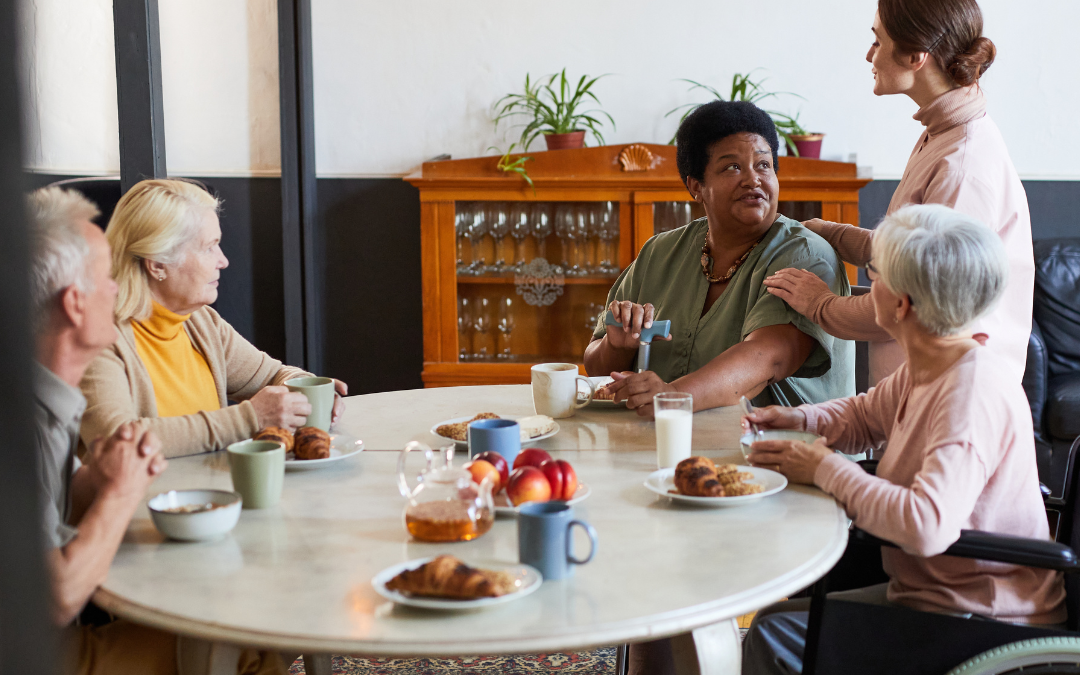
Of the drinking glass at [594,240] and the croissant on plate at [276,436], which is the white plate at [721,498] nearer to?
the croissant on plate at [276,436]

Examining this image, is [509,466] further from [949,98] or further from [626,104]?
[626,104]

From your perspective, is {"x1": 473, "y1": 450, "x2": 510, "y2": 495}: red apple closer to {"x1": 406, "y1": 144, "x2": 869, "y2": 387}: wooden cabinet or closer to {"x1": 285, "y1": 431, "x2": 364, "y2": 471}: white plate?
{"x1": 285, "y1": 431, "x2": 364, "y2": 471}: white plate

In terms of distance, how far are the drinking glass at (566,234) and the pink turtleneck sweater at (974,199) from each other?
1.91 meters

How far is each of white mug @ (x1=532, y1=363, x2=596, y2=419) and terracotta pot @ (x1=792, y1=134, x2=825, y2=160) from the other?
2.22 m

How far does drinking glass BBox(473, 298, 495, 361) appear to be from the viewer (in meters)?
3.71

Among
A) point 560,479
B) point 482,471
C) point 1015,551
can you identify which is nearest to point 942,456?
point 1015,551

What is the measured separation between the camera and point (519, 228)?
367cm

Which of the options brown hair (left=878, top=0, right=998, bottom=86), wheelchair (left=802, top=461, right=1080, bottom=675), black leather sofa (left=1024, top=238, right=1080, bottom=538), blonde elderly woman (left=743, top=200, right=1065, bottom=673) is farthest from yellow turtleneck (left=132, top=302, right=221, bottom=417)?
black leather sofa (left=1024, top=238, right=1080, bottom=538)

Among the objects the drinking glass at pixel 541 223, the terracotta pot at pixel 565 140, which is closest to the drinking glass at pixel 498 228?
the drinking glass at pixel 541 223

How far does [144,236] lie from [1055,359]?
11.2 feet

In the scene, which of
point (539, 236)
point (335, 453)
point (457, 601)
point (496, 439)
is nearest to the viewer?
point (457, 601)

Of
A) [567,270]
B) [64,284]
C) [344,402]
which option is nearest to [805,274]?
[344,402]

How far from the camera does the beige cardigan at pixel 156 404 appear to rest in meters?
1.38

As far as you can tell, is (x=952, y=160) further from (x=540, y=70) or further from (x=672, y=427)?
(x=540, y=70)
